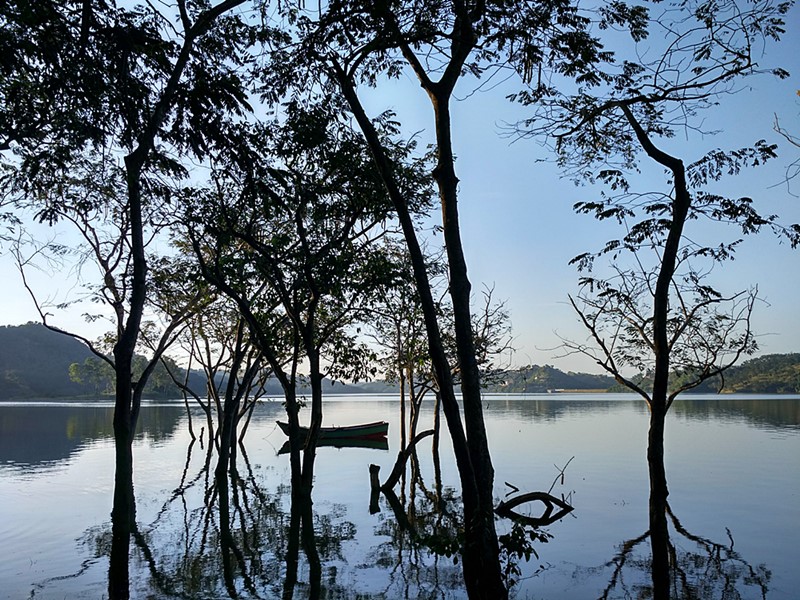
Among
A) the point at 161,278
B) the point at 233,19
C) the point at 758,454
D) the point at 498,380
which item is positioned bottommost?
the point at 758,454

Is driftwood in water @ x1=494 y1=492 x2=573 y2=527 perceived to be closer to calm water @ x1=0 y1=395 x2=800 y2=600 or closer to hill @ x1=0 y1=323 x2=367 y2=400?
calm water @ x1=0 y1=395 x2=800 y2=600

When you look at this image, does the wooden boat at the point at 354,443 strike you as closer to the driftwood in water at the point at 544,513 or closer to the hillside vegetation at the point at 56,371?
the driftwood in water at the point at 544,513

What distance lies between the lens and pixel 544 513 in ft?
52.6

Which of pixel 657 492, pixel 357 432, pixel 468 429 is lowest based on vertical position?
pixel 357 432

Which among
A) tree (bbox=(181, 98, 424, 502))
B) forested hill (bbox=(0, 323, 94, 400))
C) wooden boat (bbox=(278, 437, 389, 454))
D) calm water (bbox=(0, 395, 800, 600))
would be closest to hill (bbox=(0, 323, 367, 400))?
forested hill (bbox=(0, 323, 94, 400))

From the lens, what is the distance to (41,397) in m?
135

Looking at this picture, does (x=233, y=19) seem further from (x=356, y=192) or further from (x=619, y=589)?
(x=619, y=589)

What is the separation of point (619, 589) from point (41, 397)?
14712 cm

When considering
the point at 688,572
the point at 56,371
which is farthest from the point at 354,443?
the point at 56,371

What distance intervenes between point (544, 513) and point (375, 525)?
4184mm

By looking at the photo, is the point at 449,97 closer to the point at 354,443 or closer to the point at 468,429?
the point at 468,429

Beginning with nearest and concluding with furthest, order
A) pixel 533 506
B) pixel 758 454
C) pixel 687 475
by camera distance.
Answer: pixel 533 506 < pixel 687 475 < pixel 758 454

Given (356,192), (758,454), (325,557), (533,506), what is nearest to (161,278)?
(356,192)

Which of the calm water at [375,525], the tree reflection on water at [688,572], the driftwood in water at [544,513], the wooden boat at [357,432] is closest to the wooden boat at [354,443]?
the wooden boat at [357,432]
